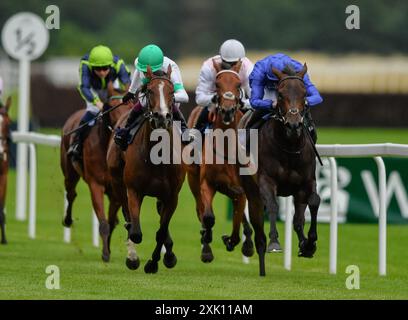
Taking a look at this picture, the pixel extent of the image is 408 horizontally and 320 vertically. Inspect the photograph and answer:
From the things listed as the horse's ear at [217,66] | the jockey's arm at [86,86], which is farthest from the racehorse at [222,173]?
the jockey's arm at [86,86]

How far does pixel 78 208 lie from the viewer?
1945cm

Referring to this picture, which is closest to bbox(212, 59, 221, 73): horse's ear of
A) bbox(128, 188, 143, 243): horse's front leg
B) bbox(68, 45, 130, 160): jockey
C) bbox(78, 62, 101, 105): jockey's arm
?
bbox(128, 188, 143, 243): horse's front leg

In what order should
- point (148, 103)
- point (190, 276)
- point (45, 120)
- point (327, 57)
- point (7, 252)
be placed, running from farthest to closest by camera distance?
point (327, 57) → point (45, 120) → point (7, 252) → point (190, 276) → point (148, 103)

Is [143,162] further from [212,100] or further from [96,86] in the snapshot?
[96,86]

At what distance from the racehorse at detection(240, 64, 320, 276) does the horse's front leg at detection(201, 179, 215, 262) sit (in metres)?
0.40

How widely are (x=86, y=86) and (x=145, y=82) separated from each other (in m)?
2.66

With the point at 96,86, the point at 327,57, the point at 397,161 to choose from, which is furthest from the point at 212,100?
the point at 327,57

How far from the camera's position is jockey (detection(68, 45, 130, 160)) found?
42.7 ft

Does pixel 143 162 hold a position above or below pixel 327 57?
below

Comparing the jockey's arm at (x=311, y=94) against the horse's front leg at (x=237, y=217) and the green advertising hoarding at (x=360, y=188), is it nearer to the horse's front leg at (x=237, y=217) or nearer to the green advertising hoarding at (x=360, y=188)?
the horse's front leg at (x=237, y=217)

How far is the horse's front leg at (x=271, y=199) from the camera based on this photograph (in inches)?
412

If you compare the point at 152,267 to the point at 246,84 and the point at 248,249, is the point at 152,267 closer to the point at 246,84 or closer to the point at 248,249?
the point at 248,249

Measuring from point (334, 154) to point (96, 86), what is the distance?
286cm

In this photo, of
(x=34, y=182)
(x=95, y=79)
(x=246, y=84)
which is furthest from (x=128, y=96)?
(x=34, y=182)
